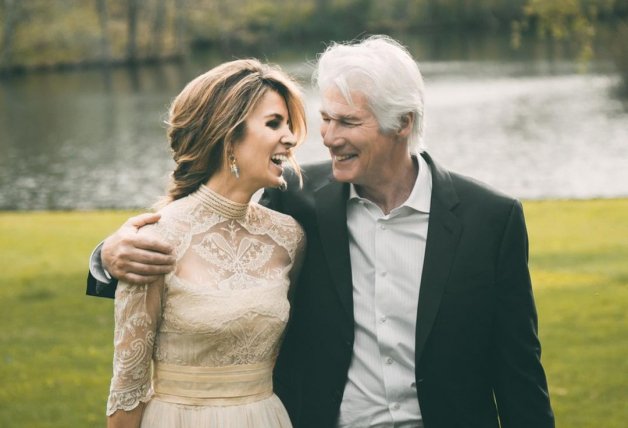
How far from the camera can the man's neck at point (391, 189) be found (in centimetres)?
376

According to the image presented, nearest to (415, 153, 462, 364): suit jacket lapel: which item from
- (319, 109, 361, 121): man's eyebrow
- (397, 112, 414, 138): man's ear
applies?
(397, 112, 414, 138): man's ear

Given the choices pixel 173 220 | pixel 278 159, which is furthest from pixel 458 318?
pixel 173 220

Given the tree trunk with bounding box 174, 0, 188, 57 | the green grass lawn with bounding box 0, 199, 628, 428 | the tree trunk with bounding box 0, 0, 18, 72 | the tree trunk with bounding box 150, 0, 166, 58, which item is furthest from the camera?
the tree trunk with bounding box 174, 0, 188, 57

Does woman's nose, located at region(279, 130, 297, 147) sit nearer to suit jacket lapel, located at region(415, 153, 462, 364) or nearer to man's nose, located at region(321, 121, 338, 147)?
man's nose, located at region(321, 121, 338, 147)

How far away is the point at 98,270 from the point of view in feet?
11.7

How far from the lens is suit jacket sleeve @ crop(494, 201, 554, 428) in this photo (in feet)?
11.9

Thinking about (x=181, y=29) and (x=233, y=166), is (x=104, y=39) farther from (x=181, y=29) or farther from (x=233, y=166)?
(x=233, y=166)

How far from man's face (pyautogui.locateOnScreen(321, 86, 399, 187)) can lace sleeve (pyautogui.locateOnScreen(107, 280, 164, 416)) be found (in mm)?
840

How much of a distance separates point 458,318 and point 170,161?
24.8m

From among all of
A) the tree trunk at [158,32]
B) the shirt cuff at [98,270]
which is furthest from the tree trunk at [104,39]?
the shirt cuff at [98,270]

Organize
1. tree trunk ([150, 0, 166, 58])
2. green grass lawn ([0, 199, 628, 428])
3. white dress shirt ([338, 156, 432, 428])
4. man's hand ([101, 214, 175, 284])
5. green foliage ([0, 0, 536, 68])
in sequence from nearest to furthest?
man's hand ([101, 214, 175, 284]), white dress shirt ([338, 156, 432, 428]), green grass lawn ([0, 199, 628, 428]), green foliage ([0, 0, 536, 68]), tree trunk ([150, 0, 166, 58])

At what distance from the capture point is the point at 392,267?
366cm

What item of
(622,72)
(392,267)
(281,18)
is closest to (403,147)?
(392,267)

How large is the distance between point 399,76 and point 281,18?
84.0m
